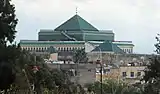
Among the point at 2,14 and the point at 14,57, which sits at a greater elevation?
the point at 2,14

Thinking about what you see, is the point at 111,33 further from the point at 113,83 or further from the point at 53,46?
the point at 113,83

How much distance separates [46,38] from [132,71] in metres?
74.6

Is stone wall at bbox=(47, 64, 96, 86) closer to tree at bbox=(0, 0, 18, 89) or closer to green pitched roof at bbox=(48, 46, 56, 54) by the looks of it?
tree at bbox=(0, 0, 18, 89)

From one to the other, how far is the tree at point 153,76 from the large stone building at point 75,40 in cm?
10998

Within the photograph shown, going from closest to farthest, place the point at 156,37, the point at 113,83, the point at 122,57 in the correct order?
1. the point at 156,37
2. the point at 113,83
3. the point at 122,57

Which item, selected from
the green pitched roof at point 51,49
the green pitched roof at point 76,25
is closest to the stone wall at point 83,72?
the green pitched roof at point 51,49

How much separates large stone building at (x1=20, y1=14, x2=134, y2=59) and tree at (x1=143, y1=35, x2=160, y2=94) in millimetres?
109984

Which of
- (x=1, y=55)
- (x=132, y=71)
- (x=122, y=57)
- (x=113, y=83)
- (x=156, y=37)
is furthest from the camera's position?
(x=122, y=57)

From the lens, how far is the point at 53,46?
159 m

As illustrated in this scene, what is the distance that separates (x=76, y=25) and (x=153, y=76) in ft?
430

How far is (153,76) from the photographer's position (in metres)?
37.7

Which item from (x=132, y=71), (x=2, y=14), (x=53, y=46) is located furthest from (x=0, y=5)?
(x=53, y=46)

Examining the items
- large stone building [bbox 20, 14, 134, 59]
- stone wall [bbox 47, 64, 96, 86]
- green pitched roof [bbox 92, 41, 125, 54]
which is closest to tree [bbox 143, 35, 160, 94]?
stone wall [bbox 47, 64, 96, 86]

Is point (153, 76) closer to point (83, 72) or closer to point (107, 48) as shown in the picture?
point (83, 72)
